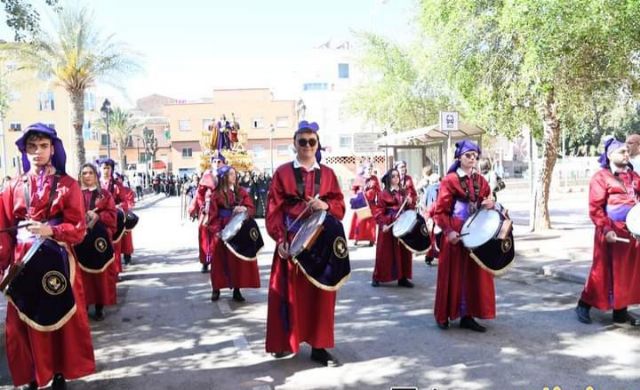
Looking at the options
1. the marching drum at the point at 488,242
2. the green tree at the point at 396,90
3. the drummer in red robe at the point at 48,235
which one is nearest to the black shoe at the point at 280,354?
the drummer in red robe at the point at 48,235

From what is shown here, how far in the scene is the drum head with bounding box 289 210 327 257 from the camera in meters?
4.71

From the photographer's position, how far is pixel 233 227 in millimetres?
7465

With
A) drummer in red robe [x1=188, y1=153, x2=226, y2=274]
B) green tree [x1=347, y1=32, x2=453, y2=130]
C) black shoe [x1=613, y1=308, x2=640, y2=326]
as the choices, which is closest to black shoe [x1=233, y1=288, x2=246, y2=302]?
drummer in red robe [x1=188, y1=153, x2=226, y2=274]

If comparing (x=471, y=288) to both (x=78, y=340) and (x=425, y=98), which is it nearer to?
(x=78, y=340)

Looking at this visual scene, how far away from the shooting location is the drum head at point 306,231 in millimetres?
4715

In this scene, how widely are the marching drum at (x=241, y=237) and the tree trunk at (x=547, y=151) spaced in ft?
23.8

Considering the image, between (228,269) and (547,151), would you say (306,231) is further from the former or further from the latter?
(547,151)

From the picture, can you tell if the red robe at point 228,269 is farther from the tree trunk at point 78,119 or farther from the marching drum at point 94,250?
the tree trunk at point 78,119

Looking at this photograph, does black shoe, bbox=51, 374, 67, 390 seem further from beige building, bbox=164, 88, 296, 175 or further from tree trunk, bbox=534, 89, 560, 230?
beige building, bbox=164, 88, 296, 175

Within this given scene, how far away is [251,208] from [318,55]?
40785mm

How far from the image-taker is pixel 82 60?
1995 cm

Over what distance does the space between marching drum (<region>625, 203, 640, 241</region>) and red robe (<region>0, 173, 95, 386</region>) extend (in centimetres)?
481

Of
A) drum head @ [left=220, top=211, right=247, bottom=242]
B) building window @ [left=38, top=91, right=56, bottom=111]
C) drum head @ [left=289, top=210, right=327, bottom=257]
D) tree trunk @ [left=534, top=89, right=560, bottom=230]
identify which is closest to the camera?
drum head @ [left=289, top=210, right=327, bottom=257]

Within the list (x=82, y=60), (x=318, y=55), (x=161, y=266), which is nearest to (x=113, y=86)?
(x=82, y=60)
